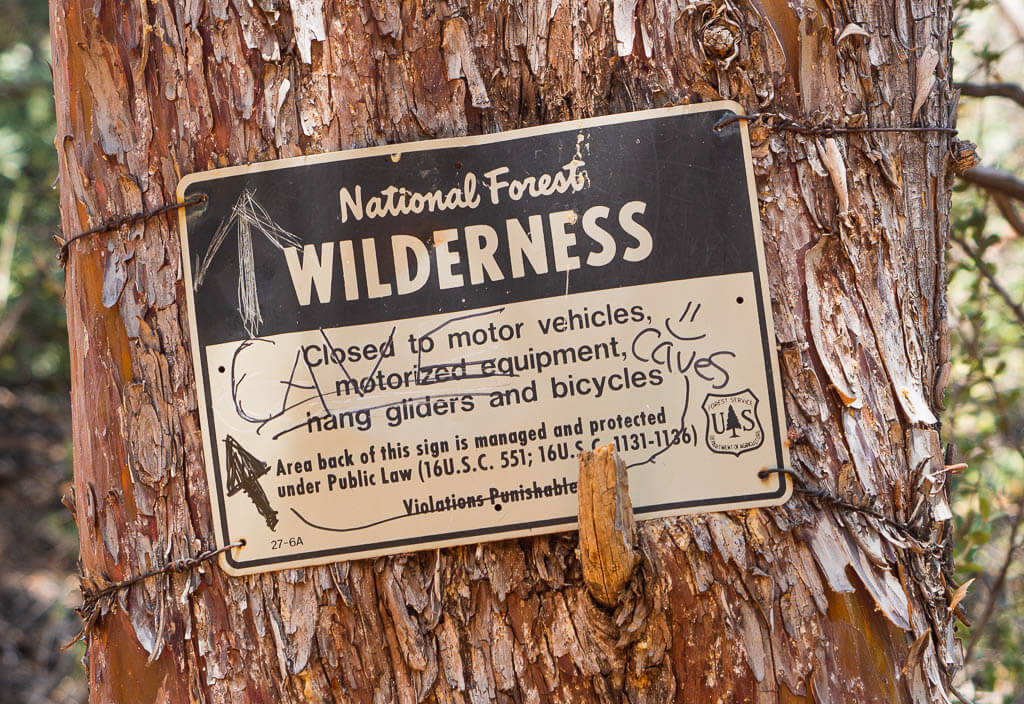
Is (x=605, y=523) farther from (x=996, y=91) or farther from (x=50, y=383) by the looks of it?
(x=50, y=383)

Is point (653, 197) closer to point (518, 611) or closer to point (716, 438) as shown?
point (716, 438)

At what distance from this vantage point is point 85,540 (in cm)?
131

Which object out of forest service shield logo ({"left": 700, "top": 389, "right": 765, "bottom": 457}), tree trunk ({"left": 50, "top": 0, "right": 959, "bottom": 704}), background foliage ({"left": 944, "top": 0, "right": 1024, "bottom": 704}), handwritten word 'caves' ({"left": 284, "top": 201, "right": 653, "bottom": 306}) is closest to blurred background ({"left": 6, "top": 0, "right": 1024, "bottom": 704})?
background foliage ({"left": 944, "top": 0, "right": 1024, "bottom": 704})

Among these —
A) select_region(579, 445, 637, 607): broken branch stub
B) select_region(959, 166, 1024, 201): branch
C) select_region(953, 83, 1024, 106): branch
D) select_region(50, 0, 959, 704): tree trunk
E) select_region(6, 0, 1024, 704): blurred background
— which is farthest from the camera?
select_region(6, 0, 1024, 704): blurred background

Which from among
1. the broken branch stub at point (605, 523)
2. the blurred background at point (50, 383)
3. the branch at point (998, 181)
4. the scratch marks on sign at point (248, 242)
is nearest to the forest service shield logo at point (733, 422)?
the broken branch stub at point (605, 523)

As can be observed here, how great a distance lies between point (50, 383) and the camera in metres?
4.98

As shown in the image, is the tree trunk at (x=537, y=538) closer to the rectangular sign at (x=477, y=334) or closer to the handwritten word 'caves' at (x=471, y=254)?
the rectangular sign at (x=477, y=334)

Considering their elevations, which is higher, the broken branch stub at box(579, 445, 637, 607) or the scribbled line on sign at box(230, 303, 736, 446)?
the scribbled line on sign at box(230, 303, 736, 446)

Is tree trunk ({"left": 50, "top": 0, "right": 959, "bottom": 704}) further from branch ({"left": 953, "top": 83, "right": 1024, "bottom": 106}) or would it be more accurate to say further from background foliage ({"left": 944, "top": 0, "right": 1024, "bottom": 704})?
branch ({"left": 953, "top": 83, "right": 1024, "bottom": 106})

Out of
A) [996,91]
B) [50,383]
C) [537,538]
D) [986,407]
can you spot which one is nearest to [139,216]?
[537,538]

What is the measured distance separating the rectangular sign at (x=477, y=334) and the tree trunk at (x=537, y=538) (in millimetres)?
41

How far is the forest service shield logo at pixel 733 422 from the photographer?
1231 millimetres

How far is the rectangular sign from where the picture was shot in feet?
4.04

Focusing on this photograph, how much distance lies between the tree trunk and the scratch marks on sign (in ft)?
0.21
